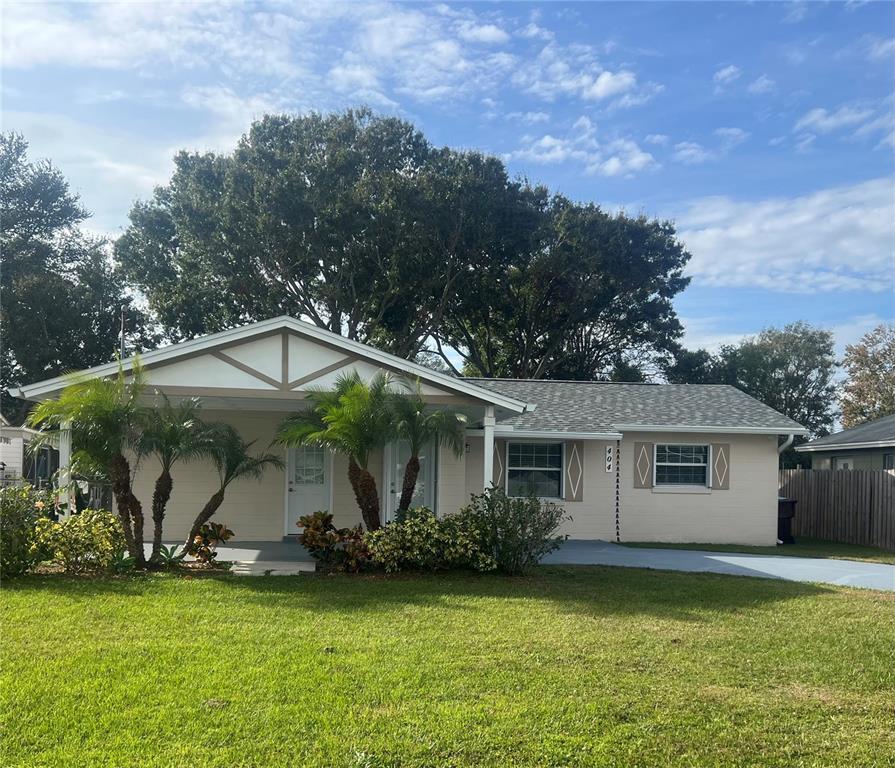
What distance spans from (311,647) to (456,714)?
2.06 m

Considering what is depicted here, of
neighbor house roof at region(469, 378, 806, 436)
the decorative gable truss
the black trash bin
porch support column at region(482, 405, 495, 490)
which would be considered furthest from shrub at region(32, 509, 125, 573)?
the black trash bin

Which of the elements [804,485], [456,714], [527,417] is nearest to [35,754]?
[456,714]

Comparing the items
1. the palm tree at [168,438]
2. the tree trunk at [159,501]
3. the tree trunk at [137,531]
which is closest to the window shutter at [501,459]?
the palm tree at [168,438]

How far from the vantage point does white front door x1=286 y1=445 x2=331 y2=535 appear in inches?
618

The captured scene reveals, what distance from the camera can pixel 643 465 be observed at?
56.8 ft

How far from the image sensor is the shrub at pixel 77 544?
10328mm

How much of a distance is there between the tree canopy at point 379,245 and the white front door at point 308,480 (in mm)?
14202

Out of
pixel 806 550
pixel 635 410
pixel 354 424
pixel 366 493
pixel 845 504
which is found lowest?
pixel 806 550

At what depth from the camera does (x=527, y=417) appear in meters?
17.3

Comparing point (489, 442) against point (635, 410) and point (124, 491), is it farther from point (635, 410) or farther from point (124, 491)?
point (635, 410)

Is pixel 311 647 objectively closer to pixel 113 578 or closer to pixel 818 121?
pixel 113 578

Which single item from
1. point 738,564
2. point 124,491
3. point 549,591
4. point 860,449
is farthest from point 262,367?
point 860,449

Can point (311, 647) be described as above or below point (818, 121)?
below

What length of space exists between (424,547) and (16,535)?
208 inches
